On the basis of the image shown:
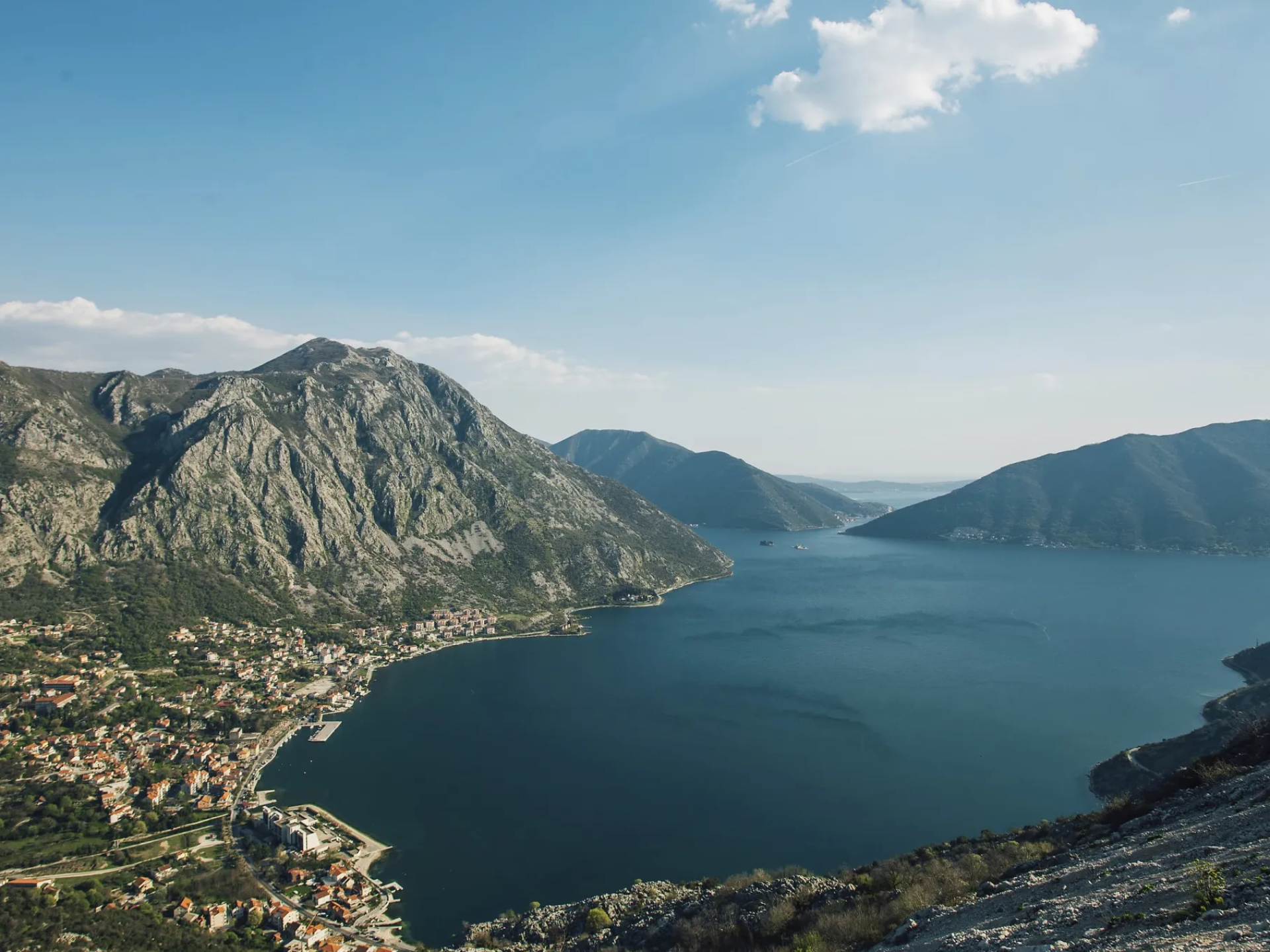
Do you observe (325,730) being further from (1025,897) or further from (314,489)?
(314,489)

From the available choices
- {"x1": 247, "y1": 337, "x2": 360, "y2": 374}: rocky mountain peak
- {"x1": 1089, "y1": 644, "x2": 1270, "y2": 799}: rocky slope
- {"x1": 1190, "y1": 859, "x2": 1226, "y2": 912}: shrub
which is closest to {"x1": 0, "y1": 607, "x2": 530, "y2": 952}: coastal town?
{"x1": 1190, "y1": 859, "x2": 1226, "y2": 912}: shrub

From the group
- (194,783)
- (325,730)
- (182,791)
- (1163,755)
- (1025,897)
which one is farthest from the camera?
(325,730)

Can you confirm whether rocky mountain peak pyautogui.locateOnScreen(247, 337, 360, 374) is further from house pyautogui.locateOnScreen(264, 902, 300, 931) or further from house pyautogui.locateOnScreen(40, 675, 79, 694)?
house pyautogui.locateOnScreen(264, 902, 300, 931)

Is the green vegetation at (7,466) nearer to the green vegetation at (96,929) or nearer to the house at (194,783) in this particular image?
the house at (194,783)

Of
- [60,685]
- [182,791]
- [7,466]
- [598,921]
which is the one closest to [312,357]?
[7,466]

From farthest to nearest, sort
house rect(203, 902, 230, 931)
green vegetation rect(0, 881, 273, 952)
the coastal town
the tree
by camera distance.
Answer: the coastal town → house rect(203, 902, 230, 931) → green vegetation rect(0, 881, 273, 952) → the tree

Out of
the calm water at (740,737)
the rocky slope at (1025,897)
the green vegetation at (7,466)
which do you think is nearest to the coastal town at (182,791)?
the calm water at (740,737)
